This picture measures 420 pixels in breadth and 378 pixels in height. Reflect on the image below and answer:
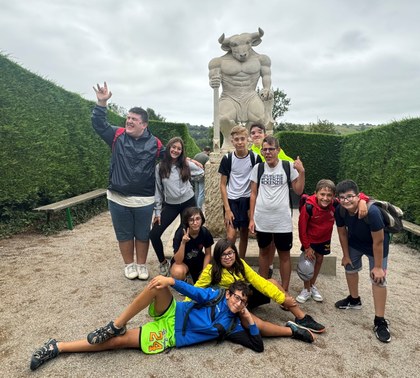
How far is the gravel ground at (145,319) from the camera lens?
191 cm

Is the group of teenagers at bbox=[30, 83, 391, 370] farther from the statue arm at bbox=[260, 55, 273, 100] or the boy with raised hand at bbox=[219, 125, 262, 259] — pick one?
the statue arm at bbox=[260, 55, 273, 100]

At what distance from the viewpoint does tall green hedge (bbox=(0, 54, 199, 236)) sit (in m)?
4.62

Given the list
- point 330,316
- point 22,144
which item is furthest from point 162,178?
point 22,144

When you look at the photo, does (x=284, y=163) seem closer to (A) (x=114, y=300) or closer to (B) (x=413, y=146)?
(A) (x=114, y=300)

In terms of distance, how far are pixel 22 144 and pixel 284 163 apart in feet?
14.1

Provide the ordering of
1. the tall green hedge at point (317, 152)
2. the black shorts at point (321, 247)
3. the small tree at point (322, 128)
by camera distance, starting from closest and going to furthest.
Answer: the black shorts at point (321, 247) < the tall green hedge at point (317, 152) < the small tree at point (322, 128)

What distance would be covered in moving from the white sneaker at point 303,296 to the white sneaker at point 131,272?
1749 millimetres

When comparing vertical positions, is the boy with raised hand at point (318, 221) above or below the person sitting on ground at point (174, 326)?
above

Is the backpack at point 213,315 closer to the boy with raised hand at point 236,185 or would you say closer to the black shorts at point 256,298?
the black shorts at point 256,298

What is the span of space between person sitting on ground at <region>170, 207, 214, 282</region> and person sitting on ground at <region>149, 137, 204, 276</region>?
390 millimetres

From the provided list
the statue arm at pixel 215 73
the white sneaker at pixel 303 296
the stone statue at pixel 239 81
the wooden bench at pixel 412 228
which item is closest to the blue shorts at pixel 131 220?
the white sneaker at pixel 303 296

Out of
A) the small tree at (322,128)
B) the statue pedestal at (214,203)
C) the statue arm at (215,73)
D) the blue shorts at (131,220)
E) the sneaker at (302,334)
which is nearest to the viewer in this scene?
the sneaker at (302,334)

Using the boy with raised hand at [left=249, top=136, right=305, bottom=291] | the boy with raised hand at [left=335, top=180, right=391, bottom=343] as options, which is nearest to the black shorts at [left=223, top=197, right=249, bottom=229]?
the boy with raised hand at [left=249, top=136, right=305, bottom=291]

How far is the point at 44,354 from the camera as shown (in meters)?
1.90
